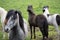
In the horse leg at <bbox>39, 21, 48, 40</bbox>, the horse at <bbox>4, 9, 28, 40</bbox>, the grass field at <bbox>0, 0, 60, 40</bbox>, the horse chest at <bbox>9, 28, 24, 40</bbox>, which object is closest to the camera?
the horse at <bbox>4, 9, 28, 40</bbox>

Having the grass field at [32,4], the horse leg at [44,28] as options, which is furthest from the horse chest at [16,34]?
the grass field at [32,4]

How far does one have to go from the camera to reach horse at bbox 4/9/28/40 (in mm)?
5707

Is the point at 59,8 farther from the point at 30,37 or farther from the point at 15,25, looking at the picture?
the point at 15,25

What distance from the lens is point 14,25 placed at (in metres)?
5.81

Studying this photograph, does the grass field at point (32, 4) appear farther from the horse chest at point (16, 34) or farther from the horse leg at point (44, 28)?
the horse chest at point (16, 34)

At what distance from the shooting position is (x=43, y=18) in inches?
319

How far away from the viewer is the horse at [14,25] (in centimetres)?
571

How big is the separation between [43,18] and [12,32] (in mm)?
2254

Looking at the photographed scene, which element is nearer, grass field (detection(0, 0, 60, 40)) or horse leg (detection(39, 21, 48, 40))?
horse leg (detection(39, 21, 48, 40))

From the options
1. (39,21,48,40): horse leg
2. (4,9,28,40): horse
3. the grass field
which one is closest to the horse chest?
(4,9,28,40): horse

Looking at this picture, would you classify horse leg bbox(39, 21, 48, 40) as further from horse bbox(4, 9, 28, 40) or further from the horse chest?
the horse chest

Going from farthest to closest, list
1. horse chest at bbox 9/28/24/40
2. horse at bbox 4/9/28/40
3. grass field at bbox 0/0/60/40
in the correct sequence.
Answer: grass field at bbox 0/0/60/40 → horse chest at bbox 9/28/24/40 → horse at bbox 4/9/28/40

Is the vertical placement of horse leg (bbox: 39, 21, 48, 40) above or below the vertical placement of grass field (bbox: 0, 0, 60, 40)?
below

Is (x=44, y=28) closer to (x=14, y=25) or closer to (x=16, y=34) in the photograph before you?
(x=16, y=34)
